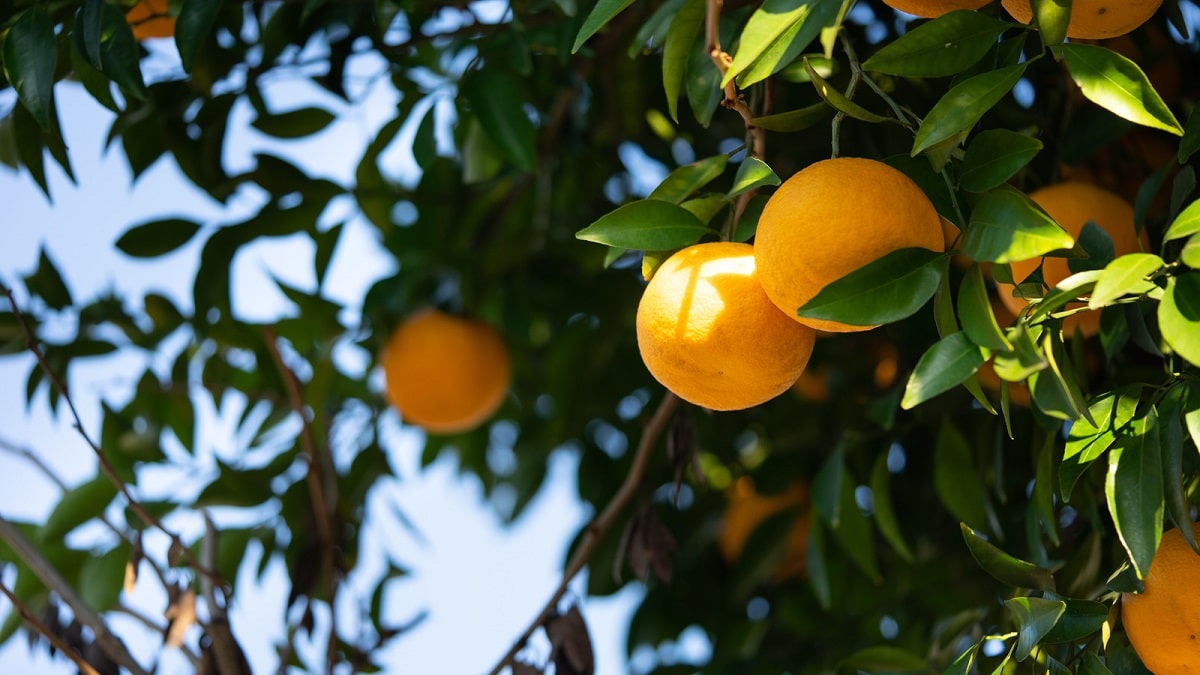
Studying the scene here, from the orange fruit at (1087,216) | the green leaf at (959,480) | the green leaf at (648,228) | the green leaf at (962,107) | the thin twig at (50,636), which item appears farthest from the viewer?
the green leaf at (959,480)

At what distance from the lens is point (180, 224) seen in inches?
61.8

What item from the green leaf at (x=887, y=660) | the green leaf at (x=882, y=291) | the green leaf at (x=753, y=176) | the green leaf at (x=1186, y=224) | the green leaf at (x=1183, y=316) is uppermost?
the green leaf at (x=753, y=176)

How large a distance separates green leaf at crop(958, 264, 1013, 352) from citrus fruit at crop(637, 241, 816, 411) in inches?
6.2

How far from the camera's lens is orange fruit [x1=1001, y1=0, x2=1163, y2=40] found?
82cm

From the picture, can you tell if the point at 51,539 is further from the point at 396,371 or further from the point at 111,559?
the point at 396,371

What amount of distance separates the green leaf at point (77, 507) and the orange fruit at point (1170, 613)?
4.18ft

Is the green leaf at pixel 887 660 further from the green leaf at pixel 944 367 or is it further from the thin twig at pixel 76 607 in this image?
the thin twig at pixel 76 607

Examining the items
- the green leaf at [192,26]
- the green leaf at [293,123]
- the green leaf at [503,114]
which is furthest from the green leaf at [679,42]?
the green leaf at [293,123]

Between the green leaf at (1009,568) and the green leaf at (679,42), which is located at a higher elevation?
the green leaf at (679,42)

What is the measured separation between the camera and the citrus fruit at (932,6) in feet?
2.78

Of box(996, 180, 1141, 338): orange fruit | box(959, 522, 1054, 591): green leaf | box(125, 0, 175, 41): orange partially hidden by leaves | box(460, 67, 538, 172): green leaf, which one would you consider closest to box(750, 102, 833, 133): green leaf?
box(996, 180, 1141, 338): orange fruit

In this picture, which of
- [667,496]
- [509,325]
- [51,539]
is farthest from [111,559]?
[667,496]

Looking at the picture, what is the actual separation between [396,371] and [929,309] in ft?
3.28

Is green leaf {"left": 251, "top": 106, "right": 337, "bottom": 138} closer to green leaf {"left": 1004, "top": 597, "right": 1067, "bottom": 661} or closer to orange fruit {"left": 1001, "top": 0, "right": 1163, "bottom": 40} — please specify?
orange fruit {"left": 1001, "top": 0, "right": 1163, "bottom": 40}
